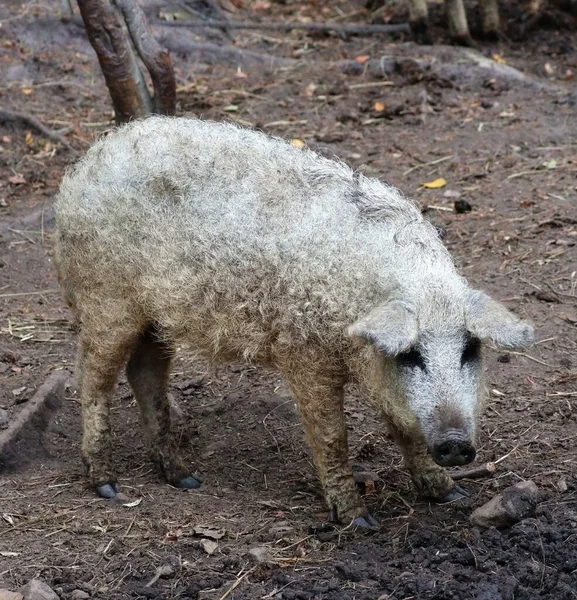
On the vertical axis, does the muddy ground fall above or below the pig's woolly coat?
below

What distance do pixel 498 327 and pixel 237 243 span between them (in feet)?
4.42

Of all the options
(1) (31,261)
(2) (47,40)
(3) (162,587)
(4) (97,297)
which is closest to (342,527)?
(3) (162,587)

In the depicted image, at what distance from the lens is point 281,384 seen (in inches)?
254

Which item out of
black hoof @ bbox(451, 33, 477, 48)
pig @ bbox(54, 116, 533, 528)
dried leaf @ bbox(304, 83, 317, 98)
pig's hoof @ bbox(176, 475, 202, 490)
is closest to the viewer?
pig @ bbox(54, 116, 533, 528)

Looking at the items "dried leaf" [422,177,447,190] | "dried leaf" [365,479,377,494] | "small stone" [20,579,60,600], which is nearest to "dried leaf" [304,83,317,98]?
"dried leaf" [422,177,447,190]

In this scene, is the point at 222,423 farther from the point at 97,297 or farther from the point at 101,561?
the point at 101,561

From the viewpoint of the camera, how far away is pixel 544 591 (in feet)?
13.0

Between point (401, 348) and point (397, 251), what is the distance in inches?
25.8

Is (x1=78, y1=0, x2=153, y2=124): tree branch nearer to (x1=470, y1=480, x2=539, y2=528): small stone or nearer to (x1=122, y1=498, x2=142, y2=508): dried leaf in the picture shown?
(x1=122, y1=498, x2=142, y2=508): dried leaf

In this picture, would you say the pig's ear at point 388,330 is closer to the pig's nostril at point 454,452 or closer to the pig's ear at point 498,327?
the pig's ear at point 498,327

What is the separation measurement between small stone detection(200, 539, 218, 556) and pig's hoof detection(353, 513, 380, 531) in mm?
730

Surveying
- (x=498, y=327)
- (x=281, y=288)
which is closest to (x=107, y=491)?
(x=281, y=288)

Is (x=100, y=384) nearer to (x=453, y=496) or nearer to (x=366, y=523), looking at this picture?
(x=366, y=523)

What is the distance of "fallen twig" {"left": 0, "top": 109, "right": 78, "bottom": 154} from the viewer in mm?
9375
